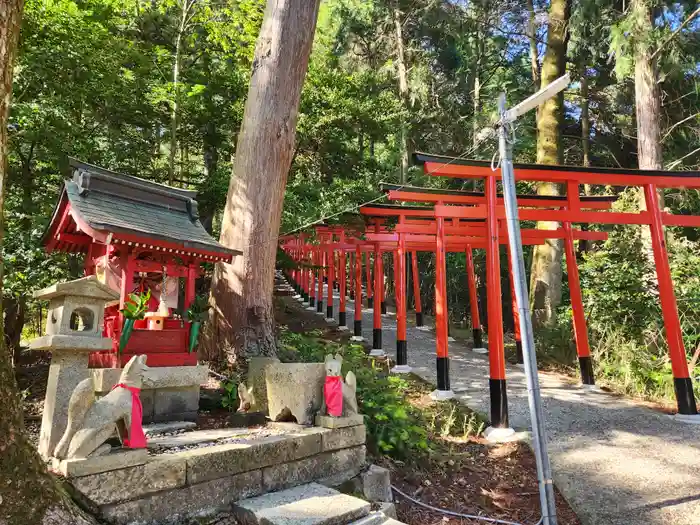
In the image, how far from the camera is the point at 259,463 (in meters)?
3.70

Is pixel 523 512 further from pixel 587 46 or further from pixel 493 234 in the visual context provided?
pixel 587 46

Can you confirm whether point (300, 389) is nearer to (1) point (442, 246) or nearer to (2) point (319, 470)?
(2) point (319, 470)

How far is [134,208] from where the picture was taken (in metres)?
5.83

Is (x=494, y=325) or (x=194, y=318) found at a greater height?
(x=194, y=318)

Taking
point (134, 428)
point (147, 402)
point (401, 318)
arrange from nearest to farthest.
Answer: point (134, 428) → point (147, 402) → point (401, 318)

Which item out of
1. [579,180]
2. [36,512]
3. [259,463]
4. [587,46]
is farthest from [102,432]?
[587,46]

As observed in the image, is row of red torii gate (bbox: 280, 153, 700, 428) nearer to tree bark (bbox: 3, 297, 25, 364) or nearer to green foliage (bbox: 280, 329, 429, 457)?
green foliage (bbox: 280, 329, 429, 457)

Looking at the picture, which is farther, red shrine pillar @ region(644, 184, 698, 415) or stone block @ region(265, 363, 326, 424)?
red shrine pillar @ region(644, 184, 698, 415)

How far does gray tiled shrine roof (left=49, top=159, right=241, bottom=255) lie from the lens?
16.5ft

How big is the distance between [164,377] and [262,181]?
3152 mm

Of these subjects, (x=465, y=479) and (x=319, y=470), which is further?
(x=465, y=479)

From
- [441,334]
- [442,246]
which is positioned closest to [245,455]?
[441,334]

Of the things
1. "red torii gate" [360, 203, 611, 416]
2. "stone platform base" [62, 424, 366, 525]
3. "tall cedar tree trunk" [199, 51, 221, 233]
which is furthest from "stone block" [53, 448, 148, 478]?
"tall cedar tree trunk" [199, 51, 221, 233]

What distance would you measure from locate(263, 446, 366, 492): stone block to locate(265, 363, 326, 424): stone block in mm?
438
